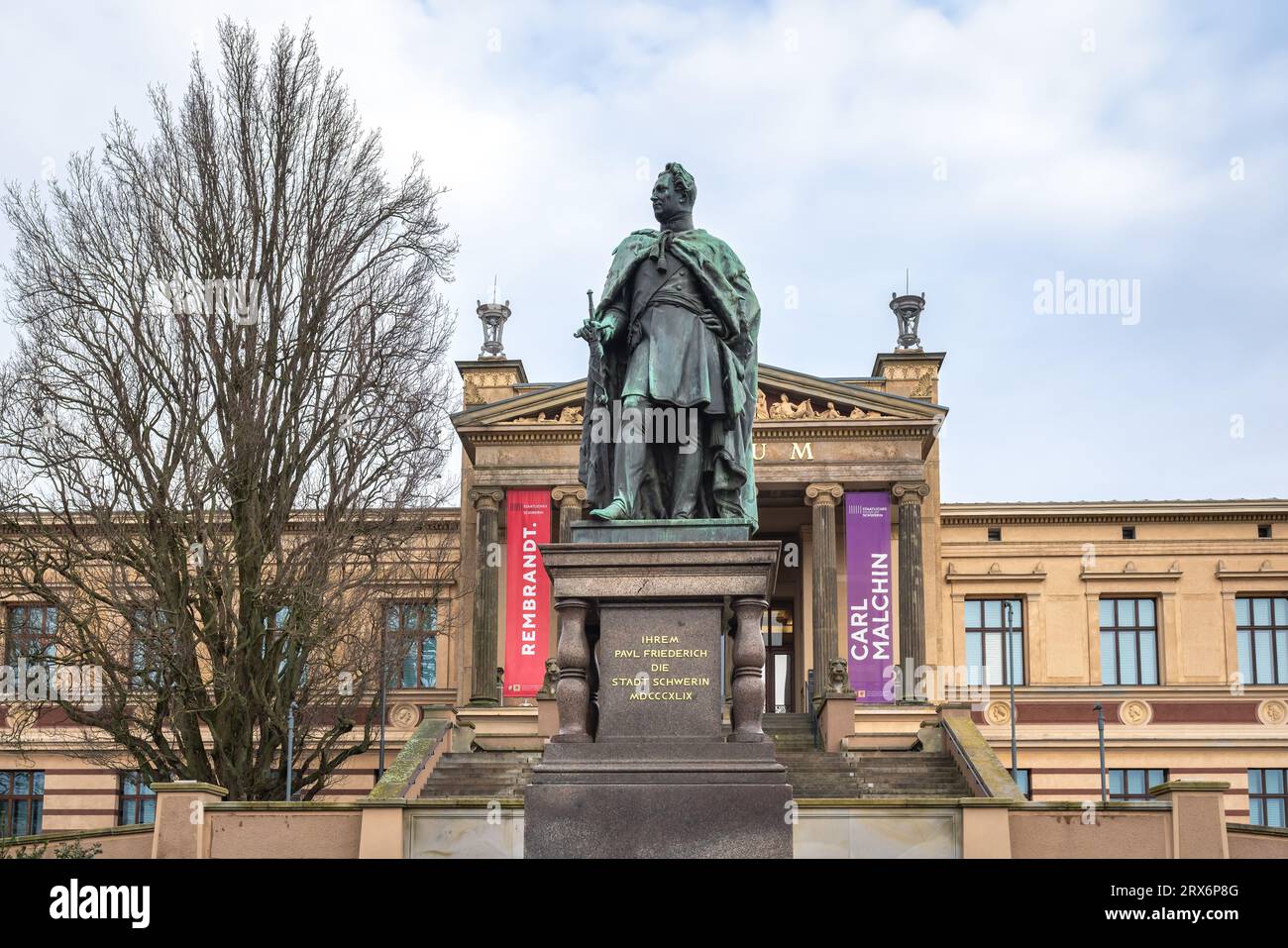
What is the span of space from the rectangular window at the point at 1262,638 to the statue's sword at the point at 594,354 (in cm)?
4248

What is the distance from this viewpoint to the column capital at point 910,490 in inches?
1794

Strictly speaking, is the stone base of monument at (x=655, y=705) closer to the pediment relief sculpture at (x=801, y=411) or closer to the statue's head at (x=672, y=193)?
the statue's head at (x=672, y=193)

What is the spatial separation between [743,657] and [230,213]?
20114 mm

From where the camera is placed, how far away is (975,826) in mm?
25766

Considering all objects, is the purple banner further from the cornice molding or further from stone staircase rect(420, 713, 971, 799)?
stone staircase rect(420, 713, 971, 799)

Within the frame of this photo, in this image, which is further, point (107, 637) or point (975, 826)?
point (107, 637)

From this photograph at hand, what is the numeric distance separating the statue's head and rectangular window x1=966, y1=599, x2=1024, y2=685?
39181 mm

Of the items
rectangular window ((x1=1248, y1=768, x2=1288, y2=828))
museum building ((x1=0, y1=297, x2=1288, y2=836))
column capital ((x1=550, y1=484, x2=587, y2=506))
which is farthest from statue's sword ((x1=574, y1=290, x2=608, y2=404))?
rectangular window ((x1=1248, y1=768, x2=1288, y2=828))

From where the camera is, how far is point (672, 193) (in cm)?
1304

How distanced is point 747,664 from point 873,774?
21996mm

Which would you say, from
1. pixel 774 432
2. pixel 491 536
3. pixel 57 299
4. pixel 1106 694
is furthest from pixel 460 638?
pixel 57 299

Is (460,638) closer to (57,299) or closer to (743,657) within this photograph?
(57,299)

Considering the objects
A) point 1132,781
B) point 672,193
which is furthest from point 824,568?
point 672,193

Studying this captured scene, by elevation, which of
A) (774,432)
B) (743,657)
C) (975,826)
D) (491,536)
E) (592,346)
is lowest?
(975,826)
